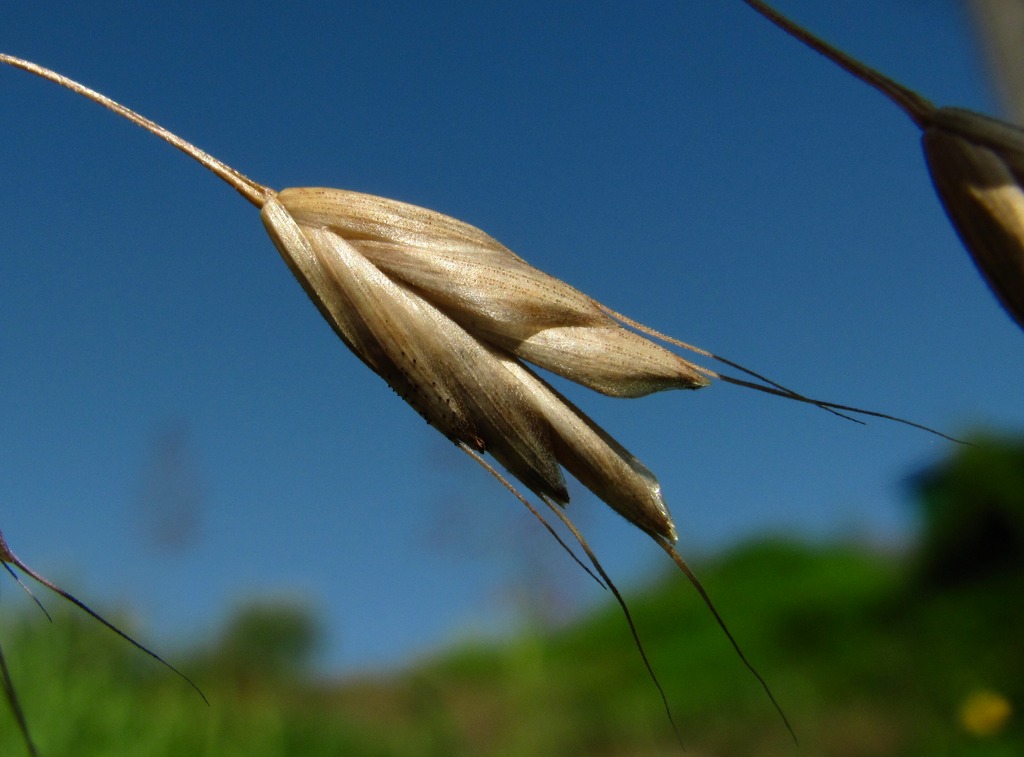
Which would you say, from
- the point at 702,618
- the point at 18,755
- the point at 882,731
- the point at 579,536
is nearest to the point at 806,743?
the point at 882,731

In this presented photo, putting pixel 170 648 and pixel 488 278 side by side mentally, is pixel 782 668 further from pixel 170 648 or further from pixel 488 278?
pixel 488 278

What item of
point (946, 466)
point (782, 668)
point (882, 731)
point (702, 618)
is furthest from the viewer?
point (702, 618)

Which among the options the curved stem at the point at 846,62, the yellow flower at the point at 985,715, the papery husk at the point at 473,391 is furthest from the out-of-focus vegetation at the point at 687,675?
the curved stem at the point at 846,62

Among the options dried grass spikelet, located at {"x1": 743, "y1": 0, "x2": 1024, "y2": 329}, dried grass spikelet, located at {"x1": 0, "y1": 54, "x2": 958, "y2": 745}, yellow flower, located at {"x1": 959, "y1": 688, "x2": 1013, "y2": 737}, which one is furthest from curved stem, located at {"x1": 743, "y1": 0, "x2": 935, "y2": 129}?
yellow flower, located at {"x1": 959, "y1": 688, "x2": 1013, "y2": 737}

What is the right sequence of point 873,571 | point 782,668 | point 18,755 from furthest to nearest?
1. point 873,571
2. point 782,668
3. point 18,755

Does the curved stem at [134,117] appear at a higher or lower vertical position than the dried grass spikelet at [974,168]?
higher

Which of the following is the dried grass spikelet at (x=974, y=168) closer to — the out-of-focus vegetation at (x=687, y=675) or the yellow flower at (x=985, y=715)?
the out-of-focus vegetation at (x=687, y=675)
